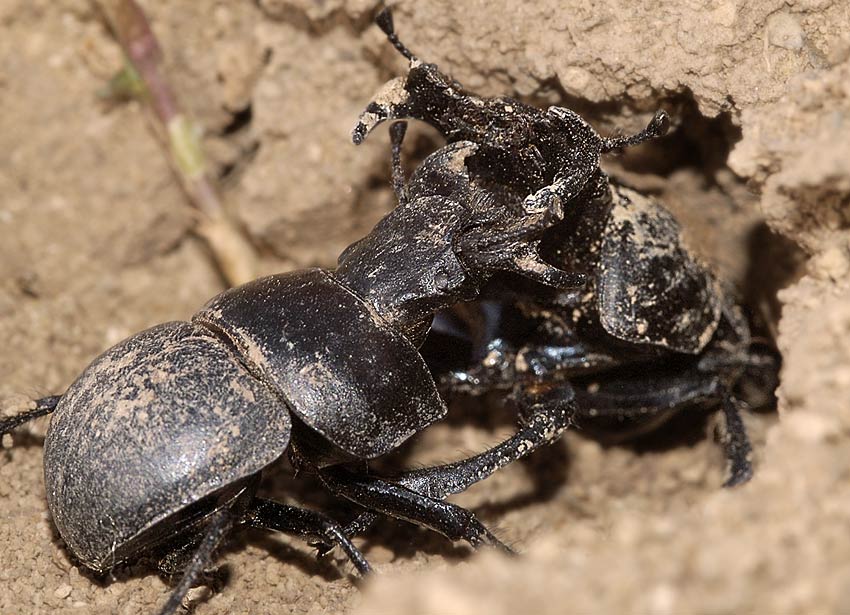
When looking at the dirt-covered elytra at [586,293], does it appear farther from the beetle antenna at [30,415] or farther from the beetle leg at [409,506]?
the beetle antenna at [30,415]

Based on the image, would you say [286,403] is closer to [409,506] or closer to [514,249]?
[409,506]

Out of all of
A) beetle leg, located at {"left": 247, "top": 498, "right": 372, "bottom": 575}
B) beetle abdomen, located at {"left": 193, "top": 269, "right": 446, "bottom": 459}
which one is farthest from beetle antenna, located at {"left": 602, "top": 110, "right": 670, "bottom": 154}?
beetle leg, located at {"left": 247, "top": 498, "right": 372, "bottom": 575}

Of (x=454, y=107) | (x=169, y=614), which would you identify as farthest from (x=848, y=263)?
(x=169, y=614)

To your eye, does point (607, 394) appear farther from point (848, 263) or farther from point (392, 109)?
point (392, 109)

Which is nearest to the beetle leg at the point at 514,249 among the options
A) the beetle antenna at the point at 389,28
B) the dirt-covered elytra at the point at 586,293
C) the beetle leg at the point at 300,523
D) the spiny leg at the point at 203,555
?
the dirt-covered elytra at the point at 586,293

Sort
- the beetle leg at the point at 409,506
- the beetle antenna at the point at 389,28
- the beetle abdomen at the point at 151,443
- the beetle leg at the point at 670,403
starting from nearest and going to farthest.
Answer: the beetle abdomen at the point at 151,443, the beetle leg at the point at 409,506, the beetle antenna at the point at 389,28, the beetle leg at the point at 670,403

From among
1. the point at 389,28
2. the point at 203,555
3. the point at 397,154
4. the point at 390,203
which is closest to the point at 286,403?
the point at 203,555
